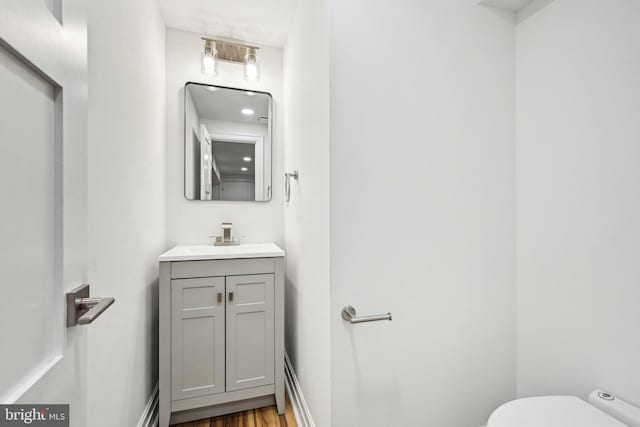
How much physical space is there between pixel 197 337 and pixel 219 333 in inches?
4.7

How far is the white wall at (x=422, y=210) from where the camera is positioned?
43.3 inches

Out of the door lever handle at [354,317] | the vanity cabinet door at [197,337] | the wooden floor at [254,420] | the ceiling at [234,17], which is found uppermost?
the ceiling at [234,17]

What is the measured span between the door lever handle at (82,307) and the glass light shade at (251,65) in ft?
5.96

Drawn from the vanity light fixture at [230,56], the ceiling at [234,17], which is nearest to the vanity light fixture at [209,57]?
the vanity light fixture at [230,56]

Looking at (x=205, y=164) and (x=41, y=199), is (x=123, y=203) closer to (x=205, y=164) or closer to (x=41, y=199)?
(x=41, y=199)

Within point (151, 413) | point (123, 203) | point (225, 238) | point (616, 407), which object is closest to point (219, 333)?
point (151, 413)

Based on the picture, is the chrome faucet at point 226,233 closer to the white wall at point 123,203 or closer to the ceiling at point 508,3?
the white wall at point 123,203

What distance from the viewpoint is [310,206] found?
138cm

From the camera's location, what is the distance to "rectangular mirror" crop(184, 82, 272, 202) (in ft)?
6.50

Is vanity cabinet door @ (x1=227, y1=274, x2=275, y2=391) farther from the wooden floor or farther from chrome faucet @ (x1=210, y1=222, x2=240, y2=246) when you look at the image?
chrome faucet @ (x1=210, y1=222, x2=240, y2=246)

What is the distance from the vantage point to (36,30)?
0.49 m

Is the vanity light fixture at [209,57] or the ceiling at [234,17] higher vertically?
the ceiling at [234,17]

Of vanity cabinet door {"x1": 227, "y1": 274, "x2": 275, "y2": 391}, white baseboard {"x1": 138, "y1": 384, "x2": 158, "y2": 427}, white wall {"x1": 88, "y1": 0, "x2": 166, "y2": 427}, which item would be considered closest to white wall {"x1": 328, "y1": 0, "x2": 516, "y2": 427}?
vanity cabinet door {"x1": 227, "y1": 274, "x2": 275, "y2": 391}

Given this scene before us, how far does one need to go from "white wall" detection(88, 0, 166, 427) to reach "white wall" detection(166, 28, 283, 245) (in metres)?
0.24
